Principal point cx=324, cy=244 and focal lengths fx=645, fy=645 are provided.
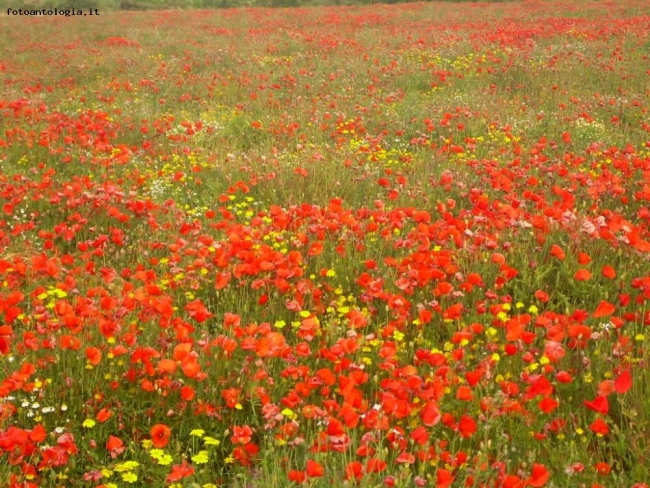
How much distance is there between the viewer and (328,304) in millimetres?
4180

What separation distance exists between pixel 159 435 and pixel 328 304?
1.63 meters

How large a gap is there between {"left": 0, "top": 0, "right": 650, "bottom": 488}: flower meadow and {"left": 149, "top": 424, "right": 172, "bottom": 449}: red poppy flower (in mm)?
13

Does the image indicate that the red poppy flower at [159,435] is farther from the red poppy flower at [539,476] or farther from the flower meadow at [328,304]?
the red poppy flower at [539,476]

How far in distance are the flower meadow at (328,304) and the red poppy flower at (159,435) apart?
0.01 meters

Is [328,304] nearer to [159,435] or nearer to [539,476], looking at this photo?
[159,435]

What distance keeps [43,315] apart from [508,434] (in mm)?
2396

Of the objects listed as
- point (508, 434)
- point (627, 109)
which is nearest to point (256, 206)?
point (508, 434)

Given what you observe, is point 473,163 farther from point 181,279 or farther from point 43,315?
point 43,315

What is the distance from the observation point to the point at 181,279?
14.8 ft

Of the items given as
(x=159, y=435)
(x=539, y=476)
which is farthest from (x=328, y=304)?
(x=539, y=476)

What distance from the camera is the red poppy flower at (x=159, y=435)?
2710 millimetres

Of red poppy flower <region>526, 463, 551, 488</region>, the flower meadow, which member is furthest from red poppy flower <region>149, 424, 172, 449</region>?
red poppy flower <region>526, 463, 551, 488</region>

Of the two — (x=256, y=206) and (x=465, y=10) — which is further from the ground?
(x=465, y=10)

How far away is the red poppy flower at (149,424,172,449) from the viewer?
2.71m
